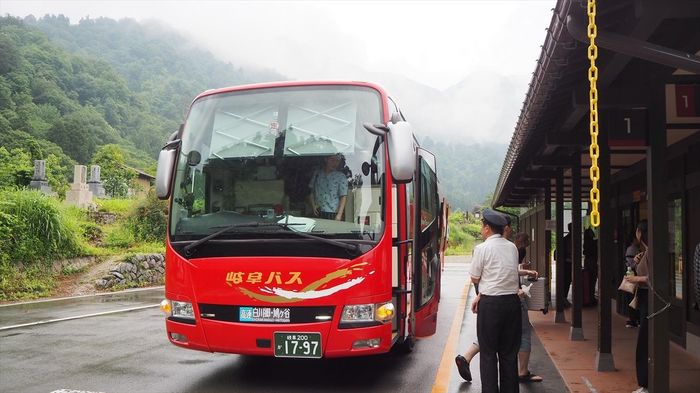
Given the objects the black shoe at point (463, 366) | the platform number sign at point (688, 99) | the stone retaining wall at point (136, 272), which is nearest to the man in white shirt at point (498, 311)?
the black shoe at point (463, 366)

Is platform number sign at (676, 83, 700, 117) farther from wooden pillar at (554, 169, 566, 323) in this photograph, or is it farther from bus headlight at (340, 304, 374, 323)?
wooden pillar at (554, 169, 566, 323)

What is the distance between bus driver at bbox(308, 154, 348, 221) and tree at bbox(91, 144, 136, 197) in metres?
46.5

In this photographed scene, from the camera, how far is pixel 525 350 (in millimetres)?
6996

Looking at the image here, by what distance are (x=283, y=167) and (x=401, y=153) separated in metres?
1.19

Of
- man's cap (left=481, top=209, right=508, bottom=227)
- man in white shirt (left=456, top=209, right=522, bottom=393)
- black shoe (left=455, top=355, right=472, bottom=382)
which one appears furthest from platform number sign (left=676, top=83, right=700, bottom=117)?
black shoe (left=455, top=355, right=472, bottom=382)

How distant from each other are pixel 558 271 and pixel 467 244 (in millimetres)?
54232

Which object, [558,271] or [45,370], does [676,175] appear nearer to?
[558,271]

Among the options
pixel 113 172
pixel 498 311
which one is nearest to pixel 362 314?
pixel 498 311

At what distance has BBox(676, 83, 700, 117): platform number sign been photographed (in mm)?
6145

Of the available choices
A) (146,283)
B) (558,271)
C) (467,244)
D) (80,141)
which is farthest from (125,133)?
(558,271)

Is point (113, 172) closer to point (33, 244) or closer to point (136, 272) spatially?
point (136, 272)

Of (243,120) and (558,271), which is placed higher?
(243,120)

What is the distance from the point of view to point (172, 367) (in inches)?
302

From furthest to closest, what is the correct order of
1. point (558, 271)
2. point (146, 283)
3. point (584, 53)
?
point (146, 283) → point (558, 271) → point (584, 53)
